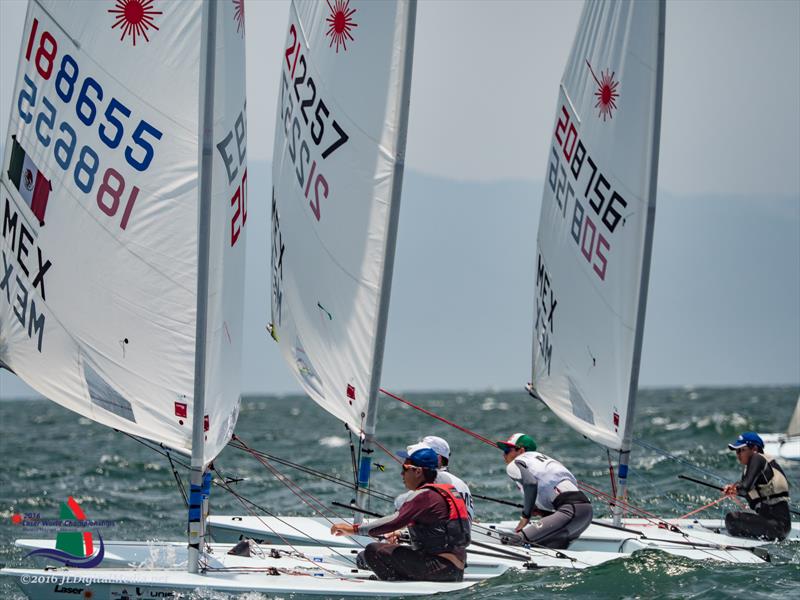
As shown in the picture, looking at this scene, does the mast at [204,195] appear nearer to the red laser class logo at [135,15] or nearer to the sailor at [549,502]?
the red laser class logo at [135,15]

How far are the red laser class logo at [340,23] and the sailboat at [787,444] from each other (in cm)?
949

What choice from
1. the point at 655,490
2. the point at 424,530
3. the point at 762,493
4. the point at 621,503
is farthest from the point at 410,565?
the point at 655,490

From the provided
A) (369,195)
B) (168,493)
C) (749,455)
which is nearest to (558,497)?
(749,455)

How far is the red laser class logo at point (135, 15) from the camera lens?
7.34 metres

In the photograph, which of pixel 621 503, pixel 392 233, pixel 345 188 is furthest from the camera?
pixel 621 503

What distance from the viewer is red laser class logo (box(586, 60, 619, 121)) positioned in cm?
1108

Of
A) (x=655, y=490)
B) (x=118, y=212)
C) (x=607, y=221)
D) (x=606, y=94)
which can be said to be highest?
(x=606, y=94)

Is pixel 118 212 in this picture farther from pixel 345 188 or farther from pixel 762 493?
pixel 762 493

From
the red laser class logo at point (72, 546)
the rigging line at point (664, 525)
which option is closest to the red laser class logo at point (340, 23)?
the rigging line at point (664, 525)

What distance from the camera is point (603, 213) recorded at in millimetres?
11094

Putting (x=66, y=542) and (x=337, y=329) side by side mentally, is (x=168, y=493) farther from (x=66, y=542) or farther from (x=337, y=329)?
(x=66, y=542)

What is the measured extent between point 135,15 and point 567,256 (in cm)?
545

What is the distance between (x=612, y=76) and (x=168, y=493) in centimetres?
796

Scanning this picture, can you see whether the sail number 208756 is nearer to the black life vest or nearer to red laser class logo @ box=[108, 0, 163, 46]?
the black life vest
